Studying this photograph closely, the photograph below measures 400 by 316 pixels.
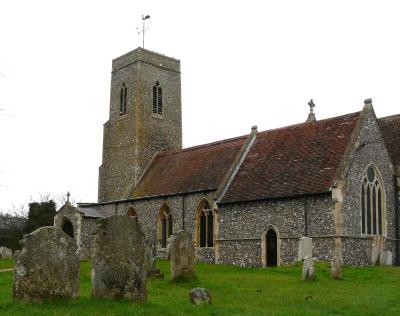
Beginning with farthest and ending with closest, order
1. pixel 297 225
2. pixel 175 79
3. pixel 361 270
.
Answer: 1. pixel 175 79
2. pixel 297 225
3. pixel 361 270

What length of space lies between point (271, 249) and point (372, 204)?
524 centimetres

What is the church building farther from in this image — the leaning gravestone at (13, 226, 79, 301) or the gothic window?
the leaning gravestone at (13, 226, 79, 301)

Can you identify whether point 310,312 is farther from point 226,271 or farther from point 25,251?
point 226,271

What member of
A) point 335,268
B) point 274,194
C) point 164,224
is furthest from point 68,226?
point 335,268

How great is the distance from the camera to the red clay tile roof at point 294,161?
83.7 ft

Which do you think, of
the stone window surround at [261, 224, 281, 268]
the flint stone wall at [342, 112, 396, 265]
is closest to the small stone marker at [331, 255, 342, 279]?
the flint stone wall at [342, 112, 396, 265]

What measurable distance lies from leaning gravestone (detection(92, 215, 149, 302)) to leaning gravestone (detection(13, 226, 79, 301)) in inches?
19.9

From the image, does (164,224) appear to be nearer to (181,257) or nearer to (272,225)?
(272,225)

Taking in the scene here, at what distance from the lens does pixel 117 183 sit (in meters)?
39.0

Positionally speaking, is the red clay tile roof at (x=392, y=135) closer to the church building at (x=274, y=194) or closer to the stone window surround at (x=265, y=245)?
the church building at (x=274, y=194)

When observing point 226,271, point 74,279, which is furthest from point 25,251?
point 226,271

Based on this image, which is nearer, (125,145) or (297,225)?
(297,225)

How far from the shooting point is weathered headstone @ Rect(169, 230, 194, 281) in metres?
17.3

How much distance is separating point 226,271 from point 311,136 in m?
9.05
